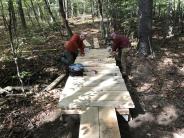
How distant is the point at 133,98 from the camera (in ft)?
24.9

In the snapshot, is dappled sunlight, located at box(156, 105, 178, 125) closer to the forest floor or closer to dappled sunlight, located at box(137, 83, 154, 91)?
the forest floor

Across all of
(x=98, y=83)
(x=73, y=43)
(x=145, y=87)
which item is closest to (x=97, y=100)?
(x=98, y=83)

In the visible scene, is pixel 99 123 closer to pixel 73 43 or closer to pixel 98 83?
pixel 98 83

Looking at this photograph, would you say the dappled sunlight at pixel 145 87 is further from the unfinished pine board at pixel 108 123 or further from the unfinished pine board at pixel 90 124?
the unfinished pine board at pixel 90 124

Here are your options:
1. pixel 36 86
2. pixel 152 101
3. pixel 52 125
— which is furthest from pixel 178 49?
pixel 52 125

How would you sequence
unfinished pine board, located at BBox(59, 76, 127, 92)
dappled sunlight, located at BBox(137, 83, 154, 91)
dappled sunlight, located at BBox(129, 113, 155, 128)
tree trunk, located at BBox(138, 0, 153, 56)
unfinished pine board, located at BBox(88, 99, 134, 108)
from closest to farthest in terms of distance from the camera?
unfinished pine board, located at BBox(88, 99, 134, 108) < dappled sunlight, located at BBox(129, 113, 155, 128) < unfinished pine board, located at BBox(59, 76, 127, 92) < dappled sunlight, located at BBox(137, 83, 154, 91) < tree trunk, located at BBox(138, 0, 153, 56)

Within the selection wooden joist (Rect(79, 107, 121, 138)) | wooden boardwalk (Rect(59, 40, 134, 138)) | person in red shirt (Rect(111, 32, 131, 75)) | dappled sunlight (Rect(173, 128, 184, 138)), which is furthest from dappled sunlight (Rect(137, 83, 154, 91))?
wooden joist (Rect(79, 107, 121, 138))

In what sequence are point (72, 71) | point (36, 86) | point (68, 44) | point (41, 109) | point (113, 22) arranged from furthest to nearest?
point (113, 22)
point (68, 44)
point (36, 86)
point (72, 71)
point (41, 109)

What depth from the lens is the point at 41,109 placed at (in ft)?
22.8

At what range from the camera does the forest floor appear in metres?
6.10

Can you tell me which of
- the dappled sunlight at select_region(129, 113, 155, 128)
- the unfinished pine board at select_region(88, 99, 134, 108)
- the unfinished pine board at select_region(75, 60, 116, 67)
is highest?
the unfinished pine board at select_region(75, 60, 116, 67)

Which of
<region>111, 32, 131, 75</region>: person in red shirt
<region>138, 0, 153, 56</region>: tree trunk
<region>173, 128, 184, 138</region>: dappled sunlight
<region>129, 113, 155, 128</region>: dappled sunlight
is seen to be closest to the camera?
<region>173, 128, 184, 138</region>: dappled sunlight

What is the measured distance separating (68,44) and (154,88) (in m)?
3.40

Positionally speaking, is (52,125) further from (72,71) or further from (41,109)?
(72,71)
